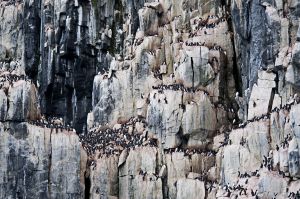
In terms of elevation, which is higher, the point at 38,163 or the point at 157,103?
the point at 157,103

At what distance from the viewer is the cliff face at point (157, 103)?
84.5 metres

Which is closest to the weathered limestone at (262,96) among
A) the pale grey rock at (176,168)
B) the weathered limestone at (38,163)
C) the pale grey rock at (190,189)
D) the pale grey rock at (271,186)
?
the pale grey rock at (190,189)

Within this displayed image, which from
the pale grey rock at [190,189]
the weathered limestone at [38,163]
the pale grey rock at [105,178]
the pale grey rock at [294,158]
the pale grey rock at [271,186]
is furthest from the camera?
the pale grey rock at [105,178]

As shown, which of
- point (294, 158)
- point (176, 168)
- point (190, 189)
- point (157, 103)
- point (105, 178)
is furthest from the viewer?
point (157, 103)

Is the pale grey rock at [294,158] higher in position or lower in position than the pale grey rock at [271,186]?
higher

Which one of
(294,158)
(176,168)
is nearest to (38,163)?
(176,168)

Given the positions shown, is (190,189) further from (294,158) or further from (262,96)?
(294,158)

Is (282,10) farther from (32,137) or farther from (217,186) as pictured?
(32,137)

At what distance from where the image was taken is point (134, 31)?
12406cm

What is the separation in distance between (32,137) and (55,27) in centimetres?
4352

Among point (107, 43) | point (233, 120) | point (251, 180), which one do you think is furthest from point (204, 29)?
point (251, 180)

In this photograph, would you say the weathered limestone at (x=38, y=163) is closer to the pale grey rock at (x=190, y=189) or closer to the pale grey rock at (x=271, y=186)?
the pale grey rock at (x=190, y=189)

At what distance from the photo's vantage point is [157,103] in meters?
102

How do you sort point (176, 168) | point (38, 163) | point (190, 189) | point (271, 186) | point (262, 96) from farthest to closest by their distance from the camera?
1. point (176, 168)
2. point (190, 189)
3. point (38, 163)
4. point (262, 96)
5. point (271, 186)
